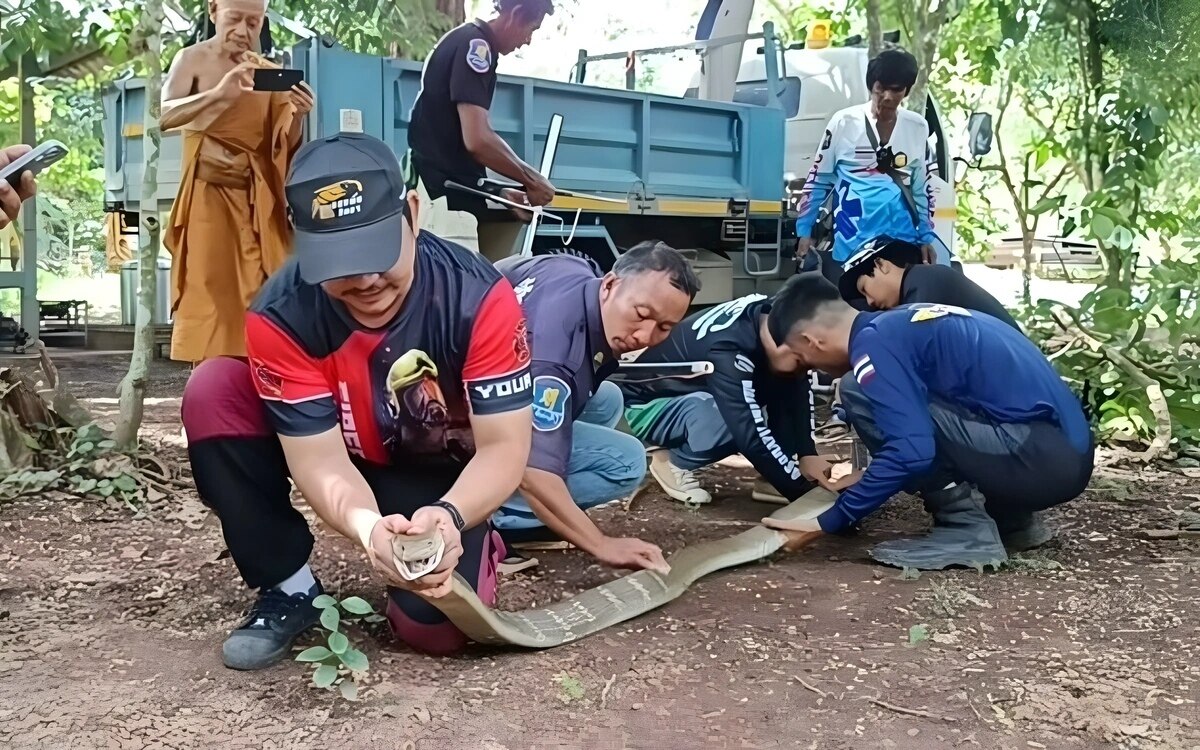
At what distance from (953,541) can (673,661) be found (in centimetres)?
113

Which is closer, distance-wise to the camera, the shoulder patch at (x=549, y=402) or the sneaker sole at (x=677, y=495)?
the shoulder patch at (x=549, y=402)


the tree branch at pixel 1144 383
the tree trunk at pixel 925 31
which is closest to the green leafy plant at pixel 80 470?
the tree branch at pixel 1144 383

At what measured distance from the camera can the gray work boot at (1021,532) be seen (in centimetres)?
332

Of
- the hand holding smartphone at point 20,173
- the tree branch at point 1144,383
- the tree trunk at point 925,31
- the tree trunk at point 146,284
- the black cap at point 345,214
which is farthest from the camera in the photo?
the tree trunk at point 925,31

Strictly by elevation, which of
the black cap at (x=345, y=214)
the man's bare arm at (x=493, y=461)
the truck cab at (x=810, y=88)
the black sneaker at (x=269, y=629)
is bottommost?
the black sneaker at (x=269, y=629)

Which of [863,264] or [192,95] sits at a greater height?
[192,95]

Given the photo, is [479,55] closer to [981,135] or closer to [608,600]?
[608,600]

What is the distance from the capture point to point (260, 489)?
90.0 inches

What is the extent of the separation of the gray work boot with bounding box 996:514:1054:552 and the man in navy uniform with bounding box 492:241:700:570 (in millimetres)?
1147

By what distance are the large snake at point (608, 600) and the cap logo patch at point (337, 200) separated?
68 cm

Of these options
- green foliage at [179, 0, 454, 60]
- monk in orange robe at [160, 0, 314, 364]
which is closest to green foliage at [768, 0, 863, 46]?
green foliage at [179, 0, 454, 60]

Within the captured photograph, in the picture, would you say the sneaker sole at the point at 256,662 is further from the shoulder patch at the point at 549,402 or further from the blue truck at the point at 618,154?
the blue truck at the point at 618,154

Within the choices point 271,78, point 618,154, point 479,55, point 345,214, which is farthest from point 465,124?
point 345,214

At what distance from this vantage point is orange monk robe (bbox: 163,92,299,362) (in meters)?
3.44
